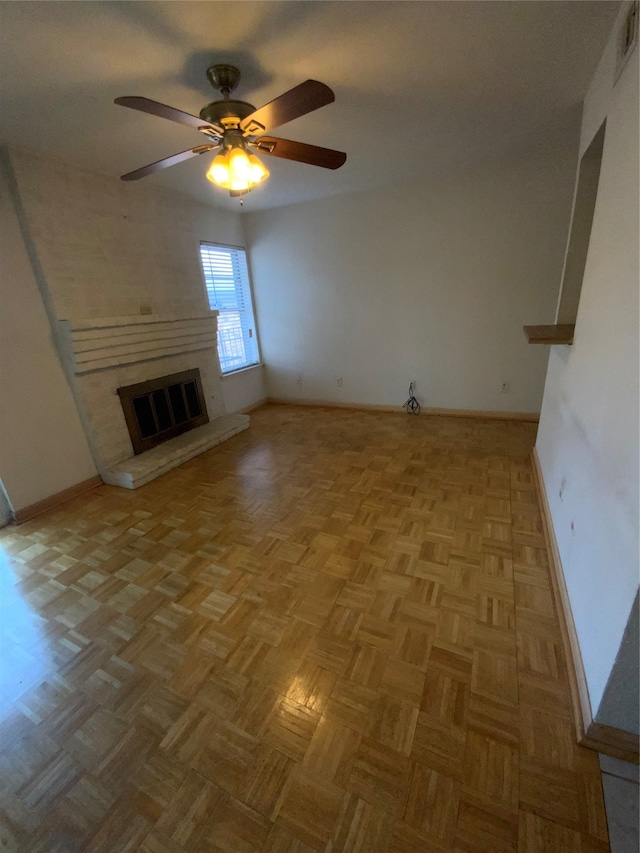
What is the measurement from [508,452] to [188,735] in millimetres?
2838

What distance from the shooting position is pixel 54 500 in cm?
263

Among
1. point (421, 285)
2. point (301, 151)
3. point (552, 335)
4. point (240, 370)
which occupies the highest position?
point (301, 151)

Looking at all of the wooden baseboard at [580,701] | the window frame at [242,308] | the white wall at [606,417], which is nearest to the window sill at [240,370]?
the window frame at [242,308]

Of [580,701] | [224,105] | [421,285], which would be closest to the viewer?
[580,701]

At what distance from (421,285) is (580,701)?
3439 mm

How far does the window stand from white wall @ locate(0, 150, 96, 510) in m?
1.72

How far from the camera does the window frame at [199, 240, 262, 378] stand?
3951mm

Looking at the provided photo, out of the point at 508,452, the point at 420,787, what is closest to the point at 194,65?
the point at 420,787

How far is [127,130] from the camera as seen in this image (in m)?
2.05

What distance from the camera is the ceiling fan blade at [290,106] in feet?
3.96

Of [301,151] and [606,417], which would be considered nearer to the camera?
[606,417]

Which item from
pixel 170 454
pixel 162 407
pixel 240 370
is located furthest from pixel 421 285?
pixel 170 454

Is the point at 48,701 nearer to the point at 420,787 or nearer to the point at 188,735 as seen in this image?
the point at 188,735

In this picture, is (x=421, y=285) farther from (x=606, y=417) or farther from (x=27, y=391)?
(x=27, y=391)
